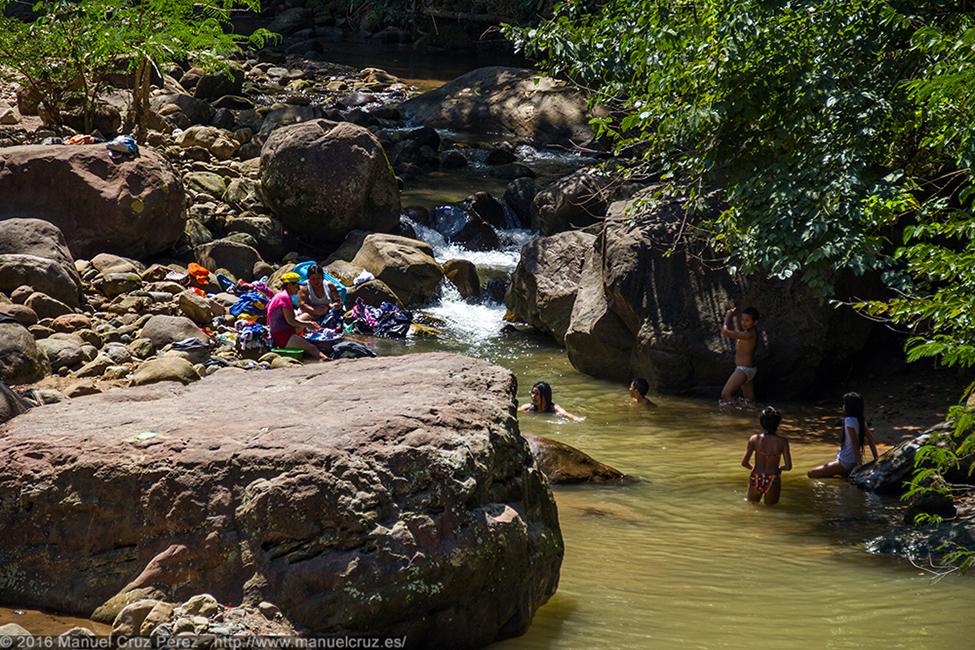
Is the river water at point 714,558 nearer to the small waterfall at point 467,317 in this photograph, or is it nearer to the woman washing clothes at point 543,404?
the woman washing clothes at point 543,404

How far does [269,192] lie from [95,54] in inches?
127

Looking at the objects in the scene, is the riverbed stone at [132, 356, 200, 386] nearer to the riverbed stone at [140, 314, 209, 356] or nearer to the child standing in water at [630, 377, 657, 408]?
the riverbed stone at [140, 314, 209, 356]

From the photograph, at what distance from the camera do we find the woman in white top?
9672 millimetres

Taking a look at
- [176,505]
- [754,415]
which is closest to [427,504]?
[176,505]

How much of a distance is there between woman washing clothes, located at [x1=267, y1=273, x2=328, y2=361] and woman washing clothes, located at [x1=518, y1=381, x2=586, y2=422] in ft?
8.12

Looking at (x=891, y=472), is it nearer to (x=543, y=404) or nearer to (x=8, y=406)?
(x=543, y=404)

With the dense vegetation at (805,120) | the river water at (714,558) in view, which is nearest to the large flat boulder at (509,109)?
the dense vegetation at (805,120)

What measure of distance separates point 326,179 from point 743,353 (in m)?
7.00

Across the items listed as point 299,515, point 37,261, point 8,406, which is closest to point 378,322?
point 37,261

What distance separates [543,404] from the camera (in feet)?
37.9

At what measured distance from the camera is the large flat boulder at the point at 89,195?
14.3 meters

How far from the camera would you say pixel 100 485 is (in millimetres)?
5492

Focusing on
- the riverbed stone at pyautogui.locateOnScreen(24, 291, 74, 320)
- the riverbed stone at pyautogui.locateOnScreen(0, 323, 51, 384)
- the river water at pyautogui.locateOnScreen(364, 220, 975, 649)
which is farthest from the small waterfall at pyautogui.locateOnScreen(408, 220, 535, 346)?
the riverbed stone at pyautogui.locateOnScreen(0, 323, 51, 384)

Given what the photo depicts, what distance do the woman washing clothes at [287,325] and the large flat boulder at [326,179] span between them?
13.2ft
